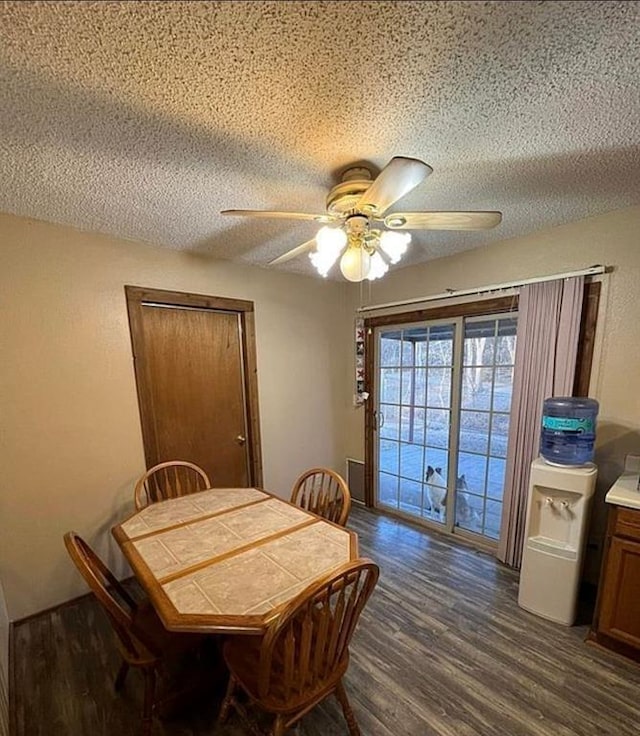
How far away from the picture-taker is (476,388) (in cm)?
272

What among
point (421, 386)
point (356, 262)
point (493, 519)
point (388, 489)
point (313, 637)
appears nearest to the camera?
point (313, 637)

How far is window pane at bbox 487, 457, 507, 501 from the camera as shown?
2625 millimetres

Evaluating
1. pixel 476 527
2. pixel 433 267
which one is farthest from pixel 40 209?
pixel 476 527

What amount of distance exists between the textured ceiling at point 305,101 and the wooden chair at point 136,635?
1593mm

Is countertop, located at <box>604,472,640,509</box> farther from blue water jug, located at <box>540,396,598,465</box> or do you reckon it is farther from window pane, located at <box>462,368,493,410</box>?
window pane, located at <box>462,368,493,410</box>

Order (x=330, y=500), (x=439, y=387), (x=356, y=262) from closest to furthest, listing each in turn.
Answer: (x=356, y=262)
(x=330, y=500)
(x=439, y=387)

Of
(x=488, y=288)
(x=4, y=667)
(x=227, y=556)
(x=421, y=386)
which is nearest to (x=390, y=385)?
(x=421, y=386)

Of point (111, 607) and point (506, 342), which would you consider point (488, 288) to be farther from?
point (111, 607)

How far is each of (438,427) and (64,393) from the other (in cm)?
287

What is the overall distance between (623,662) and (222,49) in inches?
125

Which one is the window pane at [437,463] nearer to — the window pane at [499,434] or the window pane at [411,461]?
the window pane at [411,461]

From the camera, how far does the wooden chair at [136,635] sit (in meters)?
1.21

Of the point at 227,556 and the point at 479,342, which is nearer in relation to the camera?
the point at 227,556

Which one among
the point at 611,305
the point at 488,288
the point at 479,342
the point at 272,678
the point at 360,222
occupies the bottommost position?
the point at 272,678
